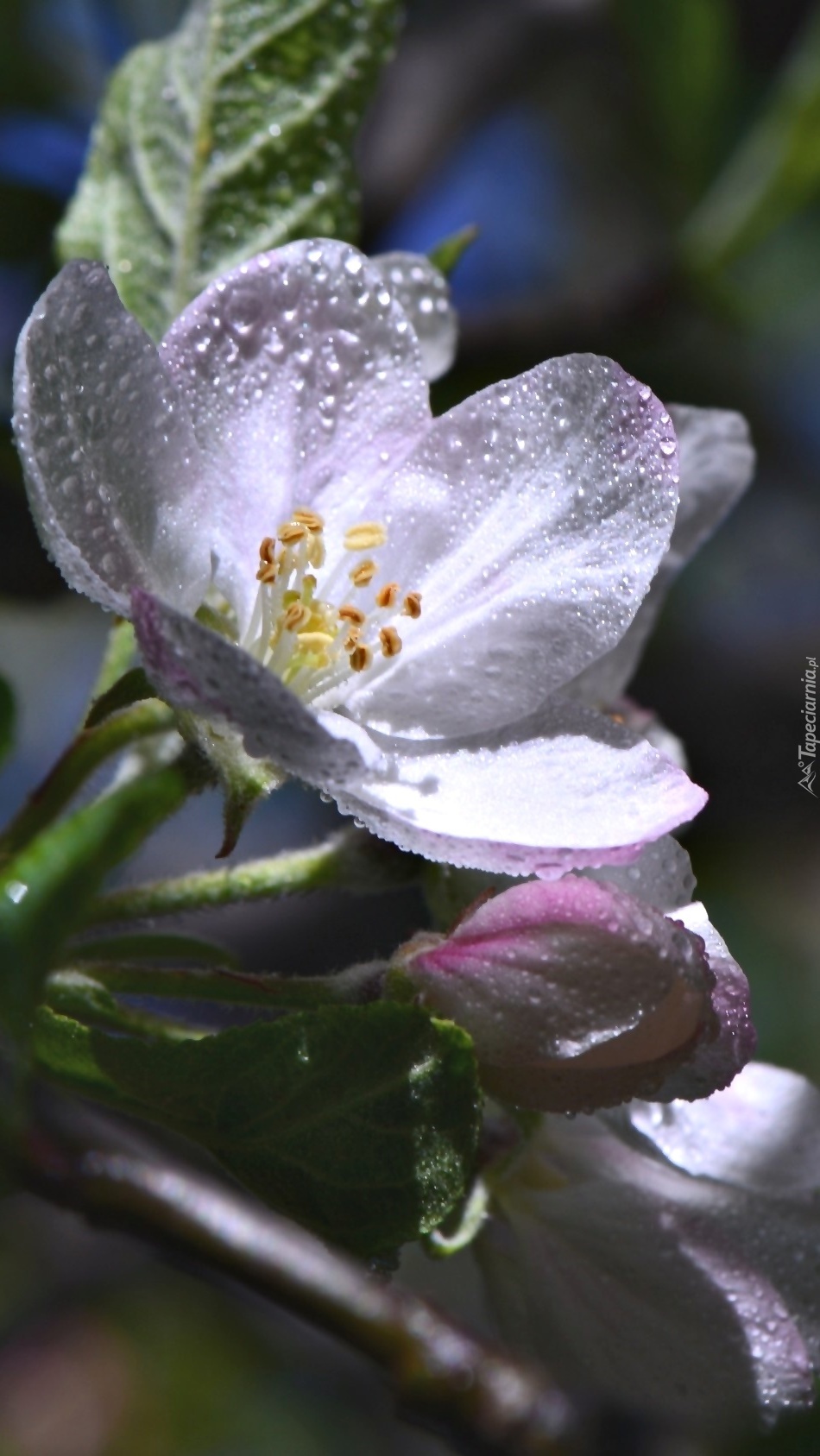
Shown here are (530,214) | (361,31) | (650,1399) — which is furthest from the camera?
(530,214)

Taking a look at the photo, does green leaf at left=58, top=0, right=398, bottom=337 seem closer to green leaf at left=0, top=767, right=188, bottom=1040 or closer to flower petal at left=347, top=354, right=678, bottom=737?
flower petal at left=347, top=354, right=678, bottom=737

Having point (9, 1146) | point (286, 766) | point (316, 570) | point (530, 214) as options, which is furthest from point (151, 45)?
point (530, 214)

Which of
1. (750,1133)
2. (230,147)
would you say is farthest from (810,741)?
(230,147)

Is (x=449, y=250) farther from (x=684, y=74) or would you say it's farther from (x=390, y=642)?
(x=684, y=74)

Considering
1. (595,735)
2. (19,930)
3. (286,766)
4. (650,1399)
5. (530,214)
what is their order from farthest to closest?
(530,214) < (650,1399) < (595,735) < (286,766) < (19,930)

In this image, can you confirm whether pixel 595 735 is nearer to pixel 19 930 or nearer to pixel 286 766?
pixel 286 766

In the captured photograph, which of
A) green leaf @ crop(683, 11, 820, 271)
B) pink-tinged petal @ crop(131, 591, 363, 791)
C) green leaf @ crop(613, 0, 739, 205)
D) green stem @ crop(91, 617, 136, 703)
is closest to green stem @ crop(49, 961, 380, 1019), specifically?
pink-tinged petal @ crop(131, 591, 363, 791)
